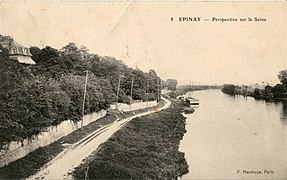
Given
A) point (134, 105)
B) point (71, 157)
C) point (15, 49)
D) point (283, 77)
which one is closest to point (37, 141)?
point (71, 157)

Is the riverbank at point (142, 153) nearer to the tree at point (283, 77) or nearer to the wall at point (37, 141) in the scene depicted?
the wall at point (37, 141)

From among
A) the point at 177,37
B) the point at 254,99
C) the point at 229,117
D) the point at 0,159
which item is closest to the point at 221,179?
the point at 229,117

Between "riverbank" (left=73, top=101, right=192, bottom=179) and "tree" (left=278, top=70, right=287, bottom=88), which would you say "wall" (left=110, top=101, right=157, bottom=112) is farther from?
"tree" (left=278, top=70, right=287, bottom=88)

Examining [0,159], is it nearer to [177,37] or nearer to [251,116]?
[177,37]

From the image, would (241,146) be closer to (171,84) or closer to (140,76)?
(171,84)

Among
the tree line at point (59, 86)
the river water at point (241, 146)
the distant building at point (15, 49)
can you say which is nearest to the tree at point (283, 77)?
the river water at point (241, 146)

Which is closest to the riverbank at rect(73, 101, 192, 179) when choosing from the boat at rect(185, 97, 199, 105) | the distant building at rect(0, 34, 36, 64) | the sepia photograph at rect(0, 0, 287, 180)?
the sepia photograph at rect(0, 0, 287, 180)
